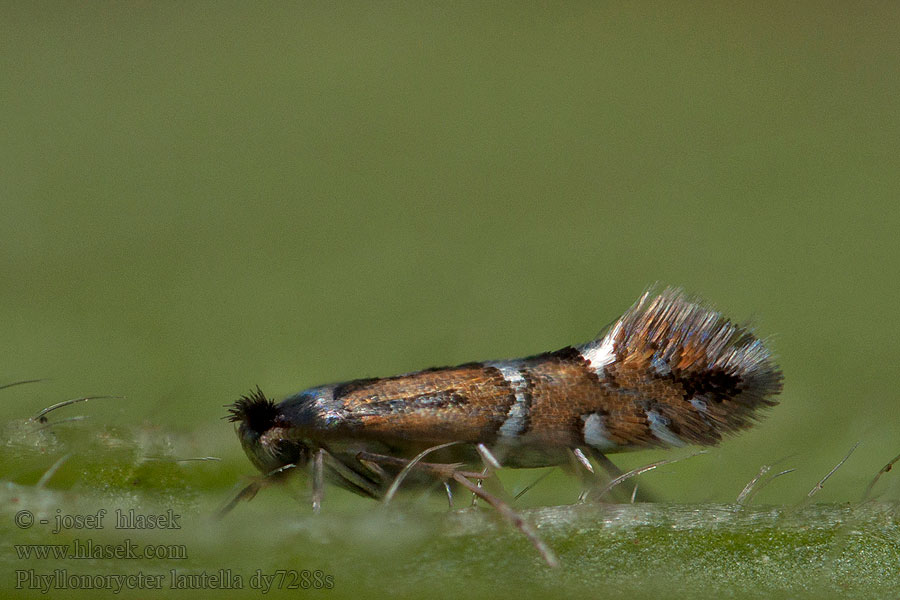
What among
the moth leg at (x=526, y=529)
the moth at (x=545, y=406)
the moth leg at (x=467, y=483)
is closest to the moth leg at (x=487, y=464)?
the moth leg at (x=467, y=483)

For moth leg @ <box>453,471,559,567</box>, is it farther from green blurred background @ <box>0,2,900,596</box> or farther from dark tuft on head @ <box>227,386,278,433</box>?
green blurred background @ <box>0,2,900,596</box>

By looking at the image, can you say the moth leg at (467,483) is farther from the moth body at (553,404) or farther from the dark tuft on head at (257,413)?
the dark tuft on head at (257,413)

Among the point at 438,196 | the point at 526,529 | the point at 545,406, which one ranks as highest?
the point at 438,196

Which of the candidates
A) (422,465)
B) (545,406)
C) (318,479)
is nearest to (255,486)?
(318,479)

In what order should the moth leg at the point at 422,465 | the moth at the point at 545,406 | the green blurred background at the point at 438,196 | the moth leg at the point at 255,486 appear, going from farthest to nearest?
the green blurred background at the point at 438,196 → the moth at the point at 545,406 → the moth leg at the point at 422,465 → the moth leg at the point at 255,486

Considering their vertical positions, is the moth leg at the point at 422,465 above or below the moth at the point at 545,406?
below

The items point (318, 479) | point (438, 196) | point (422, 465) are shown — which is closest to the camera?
point (318, 479)

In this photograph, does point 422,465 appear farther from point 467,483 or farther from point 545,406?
point 545,406
